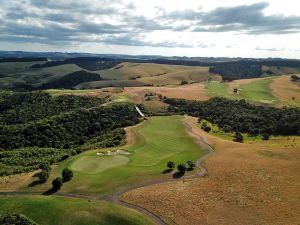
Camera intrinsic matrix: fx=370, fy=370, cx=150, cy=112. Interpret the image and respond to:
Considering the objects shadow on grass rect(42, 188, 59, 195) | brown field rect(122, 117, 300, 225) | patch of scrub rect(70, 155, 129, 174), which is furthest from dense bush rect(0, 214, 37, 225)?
patch of scrub rect(70, 155, 129, 174)

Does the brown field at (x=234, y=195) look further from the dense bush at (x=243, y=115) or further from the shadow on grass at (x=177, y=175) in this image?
the dense bush at (x=243, y=115)

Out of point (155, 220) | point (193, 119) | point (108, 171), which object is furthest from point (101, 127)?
point (155, 220)

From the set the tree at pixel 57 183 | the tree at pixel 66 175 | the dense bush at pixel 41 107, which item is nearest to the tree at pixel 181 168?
the tree at pixel 66 175

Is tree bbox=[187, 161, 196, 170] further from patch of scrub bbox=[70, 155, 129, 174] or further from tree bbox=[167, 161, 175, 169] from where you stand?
patch of scrub bbox=[70, 155, 129, 174]

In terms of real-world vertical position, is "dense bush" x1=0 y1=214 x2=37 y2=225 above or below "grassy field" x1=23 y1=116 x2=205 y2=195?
above

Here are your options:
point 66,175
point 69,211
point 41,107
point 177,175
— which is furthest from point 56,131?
point 69,211

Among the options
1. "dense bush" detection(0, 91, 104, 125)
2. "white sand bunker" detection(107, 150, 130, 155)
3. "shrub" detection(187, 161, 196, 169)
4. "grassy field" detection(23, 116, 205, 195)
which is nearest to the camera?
"grassy field" detection(23, 116, 205, 195)

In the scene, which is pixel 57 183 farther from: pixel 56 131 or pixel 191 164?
pixel 56 131

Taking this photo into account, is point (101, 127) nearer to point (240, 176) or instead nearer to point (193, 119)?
point (193, 119)
